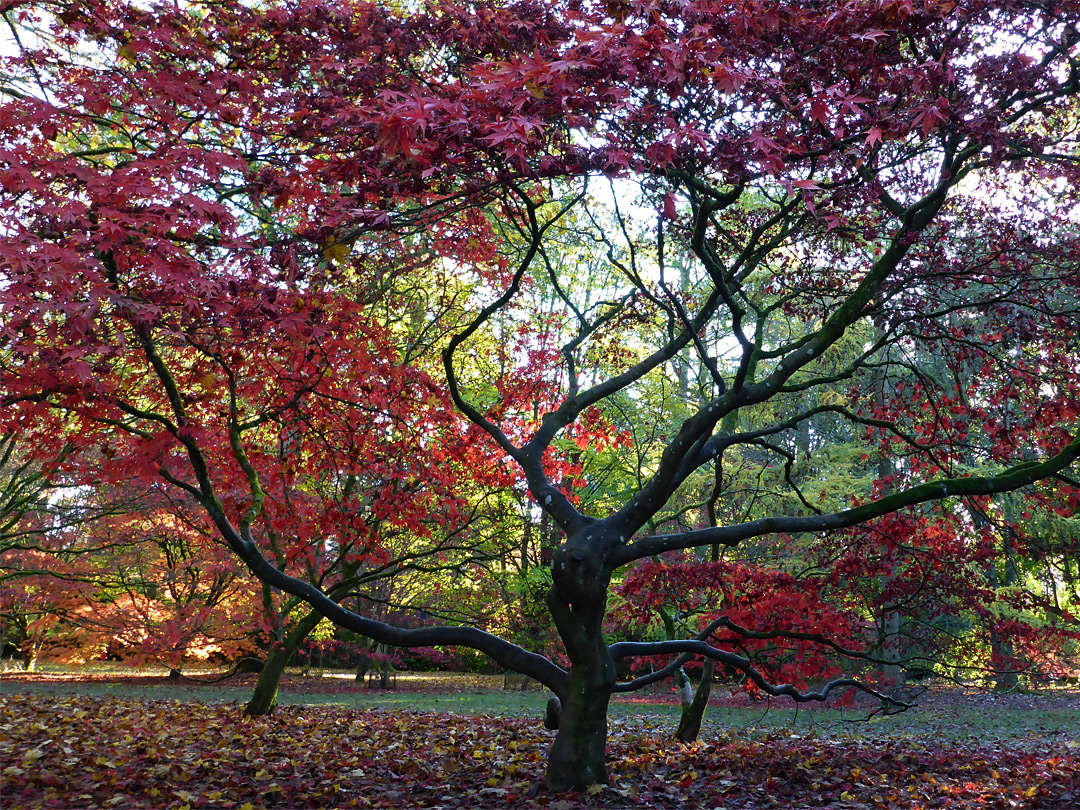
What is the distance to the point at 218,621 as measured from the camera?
55.8ft

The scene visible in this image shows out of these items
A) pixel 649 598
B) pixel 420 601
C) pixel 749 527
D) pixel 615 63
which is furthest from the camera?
pixel 420 601

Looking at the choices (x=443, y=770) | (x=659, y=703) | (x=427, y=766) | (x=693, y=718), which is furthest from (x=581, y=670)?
(x=659, y=703)

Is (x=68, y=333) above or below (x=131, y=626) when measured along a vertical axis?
above

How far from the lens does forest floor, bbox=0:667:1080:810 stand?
14.9 feet

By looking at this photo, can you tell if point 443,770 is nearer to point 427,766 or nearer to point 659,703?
point 427,766

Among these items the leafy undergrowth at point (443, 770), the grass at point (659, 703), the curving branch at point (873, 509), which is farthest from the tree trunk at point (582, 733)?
the grass at point (659, 703)

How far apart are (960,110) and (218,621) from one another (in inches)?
689

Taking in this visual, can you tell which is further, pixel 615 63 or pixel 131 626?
pixel 131 626

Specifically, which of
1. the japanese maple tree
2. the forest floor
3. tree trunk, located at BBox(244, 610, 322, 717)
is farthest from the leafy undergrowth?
tree trunk, located at BBox(244, 610, 322, 717)

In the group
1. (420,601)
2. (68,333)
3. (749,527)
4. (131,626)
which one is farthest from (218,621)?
(749,527)

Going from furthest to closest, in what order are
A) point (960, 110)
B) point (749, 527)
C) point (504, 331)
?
point (504, 331)
point (749, 527)
point (960, 110)

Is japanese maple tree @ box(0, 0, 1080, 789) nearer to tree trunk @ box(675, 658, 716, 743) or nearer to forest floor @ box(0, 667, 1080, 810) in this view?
forest floor @ box(0, 667, 1080, 810)

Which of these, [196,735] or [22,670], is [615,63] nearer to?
[196,735]

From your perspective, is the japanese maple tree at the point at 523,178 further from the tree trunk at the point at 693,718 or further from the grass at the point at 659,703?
the grass at the point at 659,703
